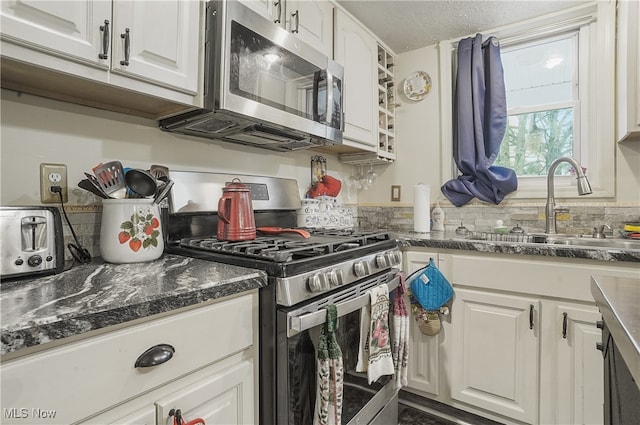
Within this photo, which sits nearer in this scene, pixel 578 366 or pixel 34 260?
pixel 34 260

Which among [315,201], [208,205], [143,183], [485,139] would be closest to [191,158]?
[208,205]

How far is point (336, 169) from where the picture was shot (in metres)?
2.41

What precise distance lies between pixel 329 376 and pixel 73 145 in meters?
1.17

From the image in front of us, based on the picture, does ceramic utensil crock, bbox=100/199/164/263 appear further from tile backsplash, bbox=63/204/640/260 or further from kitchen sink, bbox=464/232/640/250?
kitchen sink, bbox=464/232/640/250

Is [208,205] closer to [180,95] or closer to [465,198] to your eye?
[180,95]

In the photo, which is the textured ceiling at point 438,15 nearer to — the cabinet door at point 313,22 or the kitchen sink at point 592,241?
the cabinet door at point 313,22

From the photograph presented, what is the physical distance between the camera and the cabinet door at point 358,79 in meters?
1.91

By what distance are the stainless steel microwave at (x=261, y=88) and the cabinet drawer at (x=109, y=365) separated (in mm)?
751

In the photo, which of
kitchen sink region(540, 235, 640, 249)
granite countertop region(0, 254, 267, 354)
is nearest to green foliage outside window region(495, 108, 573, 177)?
kitchen sink region(540, 235, 640, 249)

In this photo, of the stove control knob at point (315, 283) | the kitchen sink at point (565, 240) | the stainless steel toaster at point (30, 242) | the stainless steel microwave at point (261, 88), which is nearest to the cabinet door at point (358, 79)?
the stainless steel microwave at point (261, 88)

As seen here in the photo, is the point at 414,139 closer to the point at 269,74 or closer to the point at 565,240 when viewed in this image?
the point at 565,240

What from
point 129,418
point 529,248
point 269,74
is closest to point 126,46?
point 269,74

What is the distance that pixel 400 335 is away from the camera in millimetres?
1438

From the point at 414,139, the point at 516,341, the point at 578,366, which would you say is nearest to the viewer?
the point at 578,366
